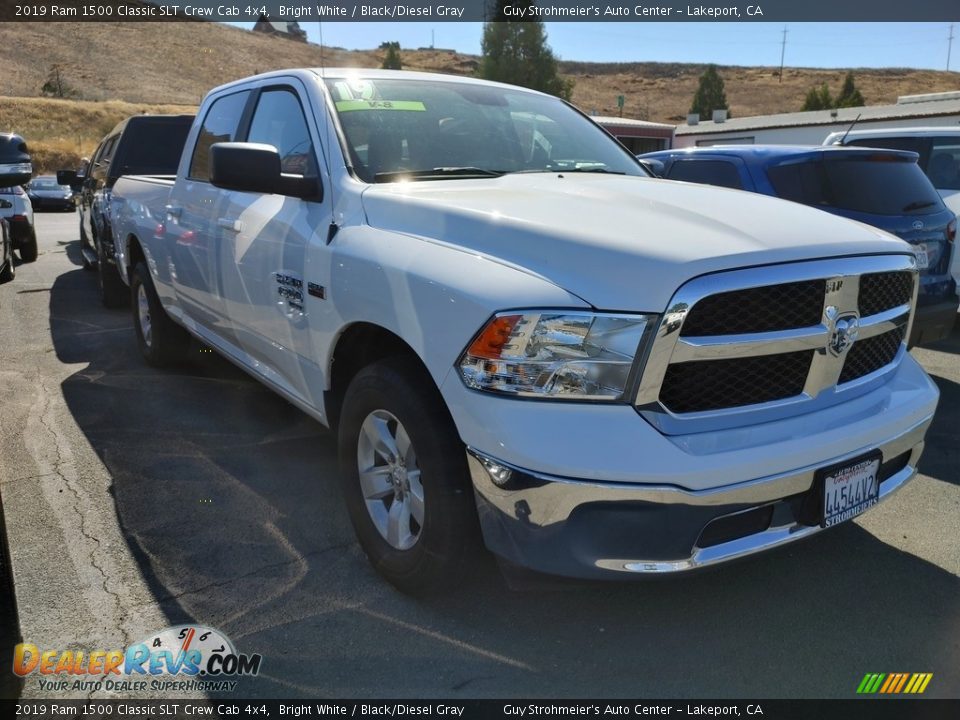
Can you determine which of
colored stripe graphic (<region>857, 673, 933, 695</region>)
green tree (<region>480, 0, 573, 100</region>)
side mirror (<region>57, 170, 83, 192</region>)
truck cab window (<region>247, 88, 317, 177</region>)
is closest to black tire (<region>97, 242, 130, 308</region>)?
side mirror (<region>57, 170, 83, 192</region>)

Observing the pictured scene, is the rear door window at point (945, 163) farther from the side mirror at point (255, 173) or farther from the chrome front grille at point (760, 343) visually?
the side mirror at point (255, 173)

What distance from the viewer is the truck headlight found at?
2.21 meters

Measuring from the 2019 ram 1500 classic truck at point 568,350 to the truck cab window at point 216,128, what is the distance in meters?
1.07

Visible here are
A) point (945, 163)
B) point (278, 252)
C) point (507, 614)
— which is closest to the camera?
point (507, 614)

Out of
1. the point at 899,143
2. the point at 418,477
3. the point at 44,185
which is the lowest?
the point at 44,185

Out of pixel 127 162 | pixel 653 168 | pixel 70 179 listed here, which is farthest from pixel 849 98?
pixel 653 168

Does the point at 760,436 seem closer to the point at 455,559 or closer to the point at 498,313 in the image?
the point at 498,313

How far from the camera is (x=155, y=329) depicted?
5867 mm

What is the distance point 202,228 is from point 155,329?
175 centimetres

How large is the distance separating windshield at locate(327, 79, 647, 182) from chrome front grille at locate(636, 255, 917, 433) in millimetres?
1509

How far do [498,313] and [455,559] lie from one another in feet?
2.83

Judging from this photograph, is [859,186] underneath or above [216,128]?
underneath

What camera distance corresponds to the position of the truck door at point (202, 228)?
4320 millimetres

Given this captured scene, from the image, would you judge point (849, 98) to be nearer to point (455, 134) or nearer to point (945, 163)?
point (945, 163)
